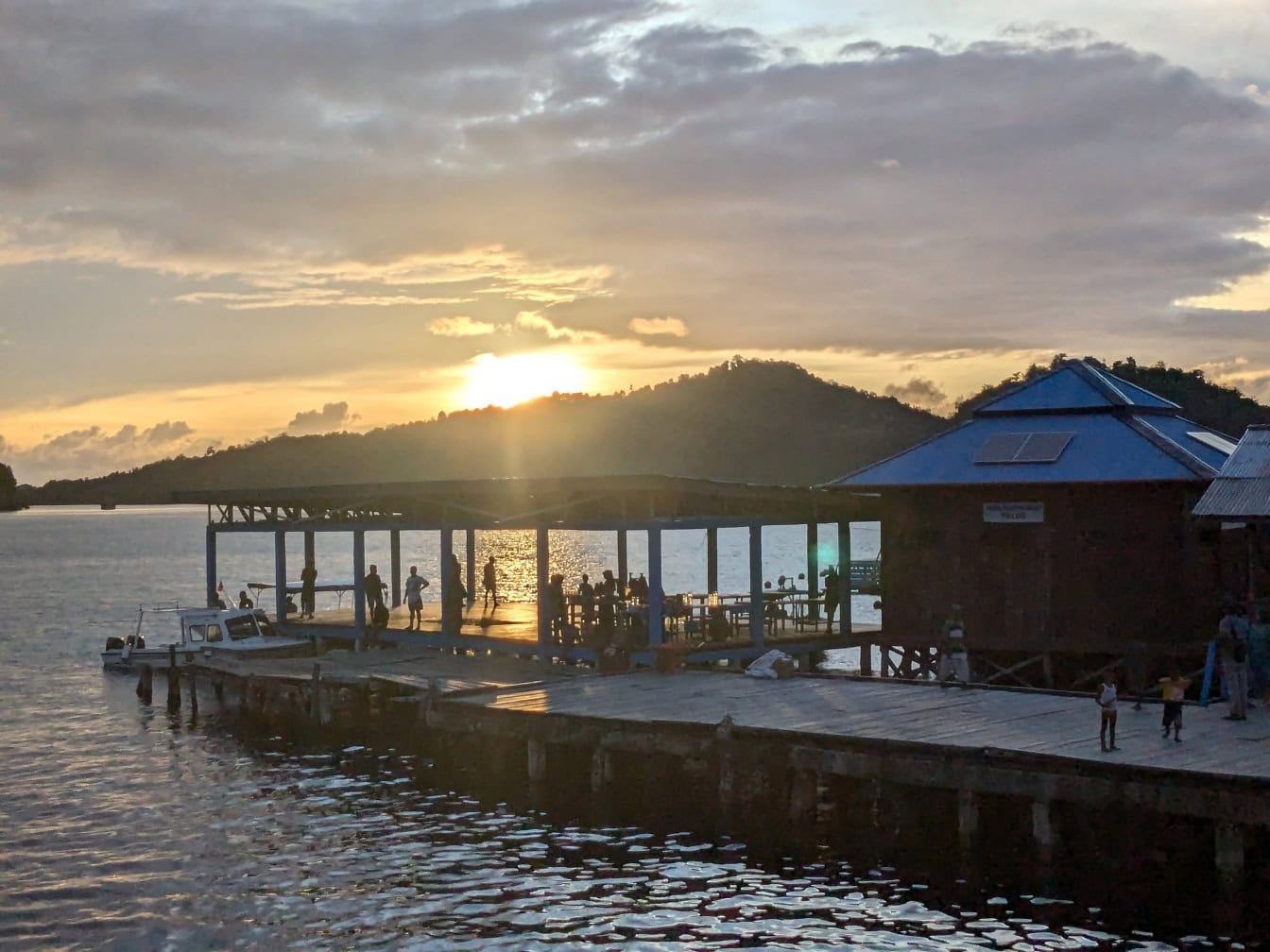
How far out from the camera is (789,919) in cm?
1931

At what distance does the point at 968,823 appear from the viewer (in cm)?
2145

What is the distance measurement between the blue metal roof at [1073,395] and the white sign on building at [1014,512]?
3.53 meters

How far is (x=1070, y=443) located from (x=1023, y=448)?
1.05 meters

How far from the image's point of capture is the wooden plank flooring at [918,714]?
20.4 m

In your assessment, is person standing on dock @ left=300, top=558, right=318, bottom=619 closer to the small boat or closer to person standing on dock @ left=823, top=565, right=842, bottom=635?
the small boat

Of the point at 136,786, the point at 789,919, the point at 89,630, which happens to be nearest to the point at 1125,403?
the point at 789,919

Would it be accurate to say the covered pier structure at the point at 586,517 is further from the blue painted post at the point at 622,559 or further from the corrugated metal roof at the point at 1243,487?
the corrugated metal roof at the point at 1243,487

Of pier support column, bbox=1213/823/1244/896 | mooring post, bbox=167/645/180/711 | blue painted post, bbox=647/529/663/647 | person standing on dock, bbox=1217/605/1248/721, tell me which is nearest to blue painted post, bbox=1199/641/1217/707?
person standing on dock, bbox=1217/605/1248/721

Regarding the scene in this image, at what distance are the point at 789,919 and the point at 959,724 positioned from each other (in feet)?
17.2

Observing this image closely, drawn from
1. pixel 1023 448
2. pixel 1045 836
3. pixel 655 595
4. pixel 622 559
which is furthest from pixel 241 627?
pixel 1045 836

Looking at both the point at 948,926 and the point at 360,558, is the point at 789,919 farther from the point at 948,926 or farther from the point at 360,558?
the point at 360,558

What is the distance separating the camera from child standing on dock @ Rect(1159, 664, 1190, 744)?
20375mm

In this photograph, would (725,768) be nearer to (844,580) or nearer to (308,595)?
(844,580)

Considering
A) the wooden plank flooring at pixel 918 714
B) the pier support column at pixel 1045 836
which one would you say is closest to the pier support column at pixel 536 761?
the wooden plank flooring at pixel 918 714
